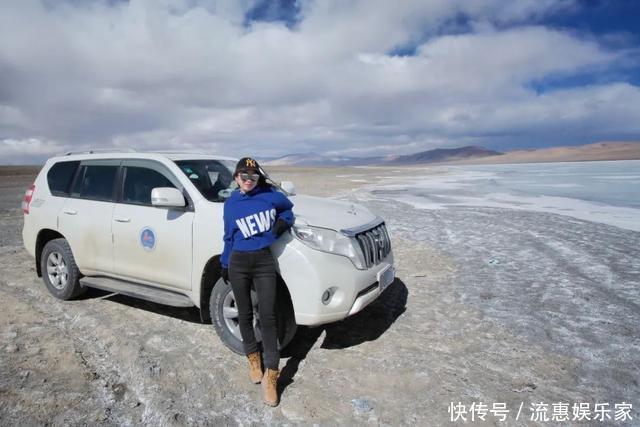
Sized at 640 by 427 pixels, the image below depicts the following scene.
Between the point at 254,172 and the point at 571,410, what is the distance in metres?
3.10

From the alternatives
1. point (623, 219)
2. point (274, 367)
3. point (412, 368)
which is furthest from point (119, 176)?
point (623, 219)

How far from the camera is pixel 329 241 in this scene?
3771mm

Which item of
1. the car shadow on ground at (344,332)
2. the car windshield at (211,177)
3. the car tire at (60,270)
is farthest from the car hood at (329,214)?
the car tire at (60,270)

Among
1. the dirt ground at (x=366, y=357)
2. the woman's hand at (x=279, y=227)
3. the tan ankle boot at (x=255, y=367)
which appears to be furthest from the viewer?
the tan ankle boot at (x=255, y=367)

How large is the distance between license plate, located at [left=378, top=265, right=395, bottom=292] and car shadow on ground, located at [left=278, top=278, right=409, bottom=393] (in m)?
0.66

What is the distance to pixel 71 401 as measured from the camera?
10.8 ft

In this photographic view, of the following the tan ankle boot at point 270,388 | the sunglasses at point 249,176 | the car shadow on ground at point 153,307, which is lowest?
the car shadow on ground at point 153,307

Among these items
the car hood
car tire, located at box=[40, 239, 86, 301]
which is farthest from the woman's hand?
car tire, located at box=[40, 239, 86, 301]

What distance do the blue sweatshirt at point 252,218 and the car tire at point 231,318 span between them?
63 centimetres

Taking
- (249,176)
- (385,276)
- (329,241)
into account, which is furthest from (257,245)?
(385,276)

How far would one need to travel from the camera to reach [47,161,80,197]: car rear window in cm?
542

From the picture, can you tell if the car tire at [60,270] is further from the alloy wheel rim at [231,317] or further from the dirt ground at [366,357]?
the alloy wheel rim at [231,317]

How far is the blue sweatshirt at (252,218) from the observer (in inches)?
129

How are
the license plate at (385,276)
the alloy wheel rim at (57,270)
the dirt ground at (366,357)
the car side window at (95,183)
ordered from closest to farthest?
the dirt ground at (366,357), the license plate at (385,276), the car side window at (95,183), the alloy wheel rim at (57,270)
